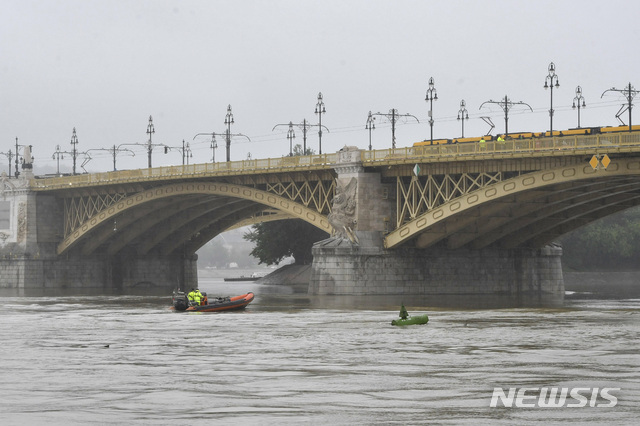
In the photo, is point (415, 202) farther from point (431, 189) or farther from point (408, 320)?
point (408, 320)

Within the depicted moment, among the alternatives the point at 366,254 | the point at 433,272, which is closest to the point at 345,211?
the point at 366,254

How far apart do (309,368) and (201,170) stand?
60975 mm

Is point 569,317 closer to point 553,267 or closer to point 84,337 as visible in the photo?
point 84,337

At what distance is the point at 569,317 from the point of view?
5056 cm

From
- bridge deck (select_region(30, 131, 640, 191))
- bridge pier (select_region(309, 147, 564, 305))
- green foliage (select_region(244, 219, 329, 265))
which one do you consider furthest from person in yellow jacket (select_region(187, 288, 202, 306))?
green foliage (select_region(244, 219, 329, 265))

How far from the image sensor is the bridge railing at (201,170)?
78762 mm

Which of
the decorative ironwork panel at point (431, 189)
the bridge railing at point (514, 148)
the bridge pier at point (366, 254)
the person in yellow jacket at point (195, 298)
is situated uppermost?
the bridge railing at point (514, 148)

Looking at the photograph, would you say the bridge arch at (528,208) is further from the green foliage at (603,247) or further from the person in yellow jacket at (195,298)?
the green foliage at (603,247)

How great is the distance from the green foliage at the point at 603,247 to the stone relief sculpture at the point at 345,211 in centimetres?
5750

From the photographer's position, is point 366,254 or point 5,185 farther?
point 5,185

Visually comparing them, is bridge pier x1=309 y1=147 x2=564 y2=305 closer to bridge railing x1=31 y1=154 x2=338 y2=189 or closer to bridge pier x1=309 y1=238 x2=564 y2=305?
bridge pier x1=309 y1=238 x2=564 y2=305

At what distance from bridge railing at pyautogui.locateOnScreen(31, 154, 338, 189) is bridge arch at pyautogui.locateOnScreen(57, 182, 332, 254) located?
3.97 ft

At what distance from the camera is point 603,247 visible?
12988 cm

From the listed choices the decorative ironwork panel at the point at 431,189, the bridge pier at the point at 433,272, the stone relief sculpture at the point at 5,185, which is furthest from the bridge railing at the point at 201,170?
the bridge pier at the point at 433,272
